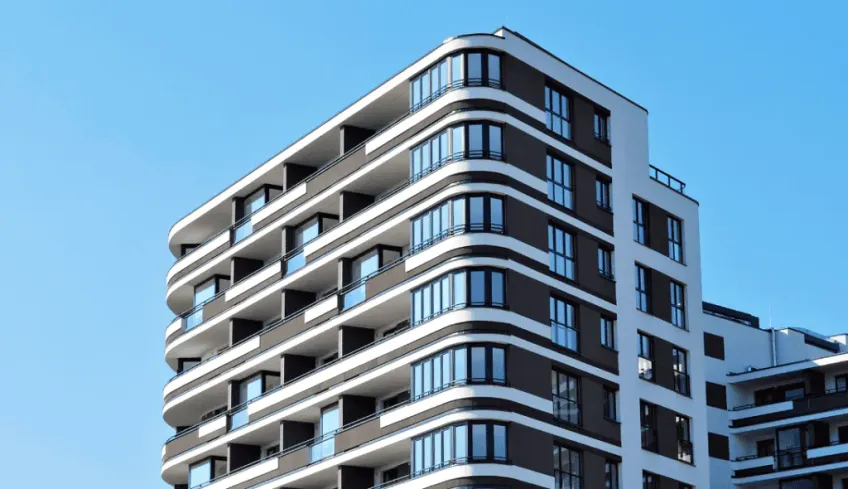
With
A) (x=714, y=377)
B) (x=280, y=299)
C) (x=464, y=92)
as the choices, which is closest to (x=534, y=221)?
(x=464, y=92)

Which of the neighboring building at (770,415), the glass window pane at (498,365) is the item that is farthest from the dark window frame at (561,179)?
the neighboring building at (770,415)

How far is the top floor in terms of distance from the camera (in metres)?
81.4

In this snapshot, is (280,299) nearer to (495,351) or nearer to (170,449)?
(170,449)

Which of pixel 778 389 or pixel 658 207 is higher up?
pixel 658 207

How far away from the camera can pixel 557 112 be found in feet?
278

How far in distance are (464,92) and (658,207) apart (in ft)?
50.2

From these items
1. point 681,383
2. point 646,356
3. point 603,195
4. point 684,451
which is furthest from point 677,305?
point 684,451

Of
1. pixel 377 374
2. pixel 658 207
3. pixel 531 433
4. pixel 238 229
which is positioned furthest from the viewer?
pixel 238 229

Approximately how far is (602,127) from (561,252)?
29.6 ft

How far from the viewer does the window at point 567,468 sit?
77.2 metres

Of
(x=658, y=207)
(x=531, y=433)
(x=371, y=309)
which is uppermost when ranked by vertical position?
(x=658, y=207)

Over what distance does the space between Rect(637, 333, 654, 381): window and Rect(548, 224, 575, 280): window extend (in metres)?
6.15

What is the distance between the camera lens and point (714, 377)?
100500 millimetres

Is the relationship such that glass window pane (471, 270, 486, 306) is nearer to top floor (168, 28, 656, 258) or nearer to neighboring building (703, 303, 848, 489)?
top floor (168, 28, 656, 258)
